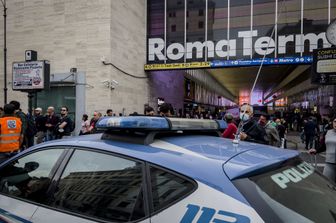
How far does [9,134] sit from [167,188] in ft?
16.4

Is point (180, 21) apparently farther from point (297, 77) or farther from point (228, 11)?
point (297, 77)

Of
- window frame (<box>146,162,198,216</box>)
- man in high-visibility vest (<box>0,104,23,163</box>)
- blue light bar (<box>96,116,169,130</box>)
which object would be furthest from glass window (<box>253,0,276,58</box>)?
window frame (<box>146,162,198,216</box>)

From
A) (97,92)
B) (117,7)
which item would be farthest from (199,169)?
(117,7)

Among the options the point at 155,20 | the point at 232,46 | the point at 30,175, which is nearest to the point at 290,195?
the point at 30,175

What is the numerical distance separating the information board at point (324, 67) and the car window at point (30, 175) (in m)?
6.39

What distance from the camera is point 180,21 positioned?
22125mm

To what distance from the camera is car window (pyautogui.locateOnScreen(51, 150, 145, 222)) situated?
2.00m

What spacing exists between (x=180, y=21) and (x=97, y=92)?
725 centimetres

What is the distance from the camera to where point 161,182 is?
6.34 ft

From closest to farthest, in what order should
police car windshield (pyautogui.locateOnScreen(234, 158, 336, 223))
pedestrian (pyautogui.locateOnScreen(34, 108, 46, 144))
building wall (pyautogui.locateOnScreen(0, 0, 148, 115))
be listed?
police car windshield (pyautogui.locateOnScreen(234, 158, 336, 223)) → pedestrian (pyautogui.locateOnScreen(34, 108, 46, 144)) → building wall (pyautogui.locateOnScreen(0, 0, 148, 115))

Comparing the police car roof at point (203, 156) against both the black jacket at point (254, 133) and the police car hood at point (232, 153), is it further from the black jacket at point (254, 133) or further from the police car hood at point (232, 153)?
the black jacket at point (254, 133)

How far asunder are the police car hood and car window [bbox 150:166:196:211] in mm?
219

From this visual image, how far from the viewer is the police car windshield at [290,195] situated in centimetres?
170

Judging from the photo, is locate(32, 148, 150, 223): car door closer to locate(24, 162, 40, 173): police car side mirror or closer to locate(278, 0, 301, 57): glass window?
locate(24, 162, 40, 173): police car side mirror
